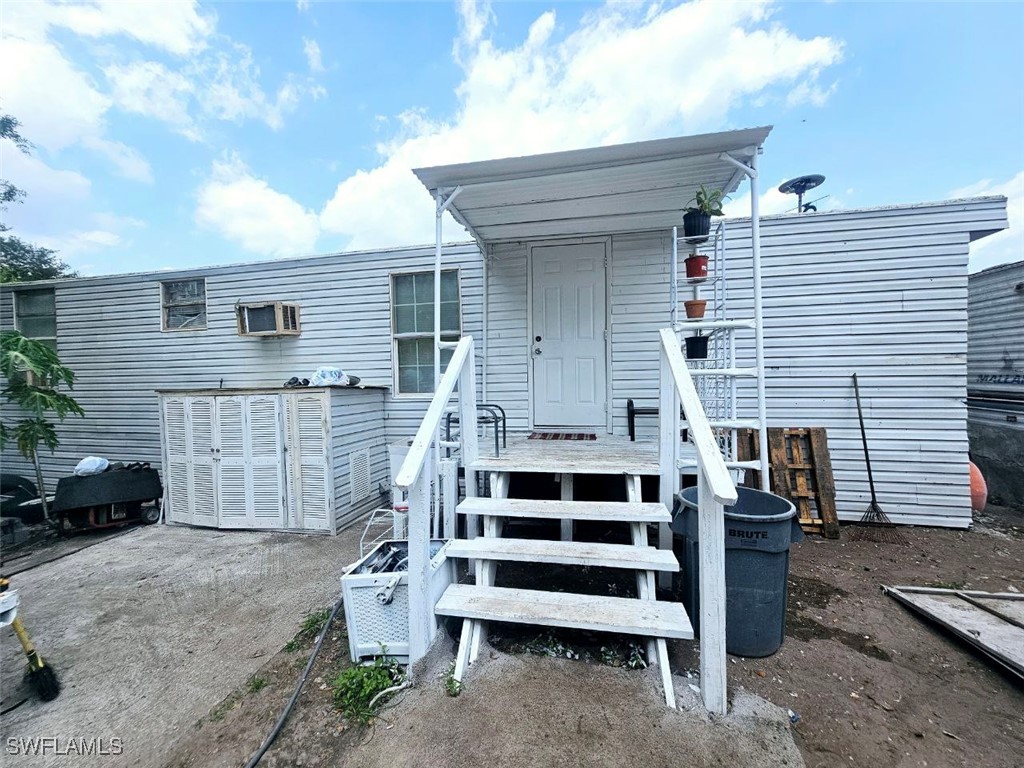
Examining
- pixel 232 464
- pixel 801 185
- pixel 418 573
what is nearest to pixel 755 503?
pixel 418 573

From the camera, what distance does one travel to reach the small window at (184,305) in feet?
17.7

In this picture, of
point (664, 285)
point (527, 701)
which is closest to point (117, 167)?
point (664, 285)

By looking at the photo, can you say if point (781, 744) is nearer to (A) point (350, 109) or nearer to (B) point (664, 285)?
(B) point (664, 285)

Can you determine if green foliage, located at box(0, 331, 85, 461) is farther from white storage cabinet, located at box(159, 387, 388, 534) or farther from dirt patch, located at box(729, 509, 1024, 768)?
dirt patch, located at box(729, 509, 1024, 768)

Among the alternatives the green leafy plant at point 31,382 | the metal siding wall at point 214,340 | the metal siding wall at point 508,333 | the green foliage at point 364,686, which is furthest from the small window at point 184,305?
the green foliage at point 364,686

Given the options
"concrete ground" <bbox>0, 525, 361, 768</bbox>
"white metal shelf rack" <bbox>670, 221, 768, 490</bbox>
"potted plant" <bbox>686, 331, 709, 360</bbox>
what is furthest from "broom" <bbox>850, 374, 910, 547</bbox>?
"concrete ground" <bbox>0, 525, 361, 768</bbox>

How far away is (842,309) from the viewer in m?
3.91

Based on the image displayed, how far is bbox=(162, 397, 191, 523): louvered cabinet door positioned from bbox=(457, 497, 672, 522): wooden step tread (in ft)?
12.7

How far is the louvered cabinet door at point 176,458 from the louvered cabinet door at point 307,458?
→ 1314 mm

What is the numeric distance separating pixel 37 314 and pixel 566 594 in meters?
8.58

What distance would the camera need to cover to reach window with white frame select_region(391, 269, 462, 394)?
4.77 metres

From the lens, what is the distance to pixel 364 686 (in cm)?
172

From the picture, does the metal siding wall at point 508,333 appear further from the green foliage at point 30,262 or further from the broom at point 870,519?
the green foliage at point 30,262

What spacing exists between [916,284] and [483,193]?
4.29m
